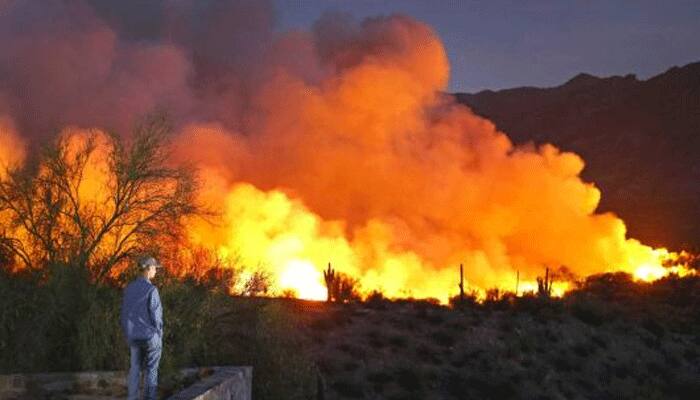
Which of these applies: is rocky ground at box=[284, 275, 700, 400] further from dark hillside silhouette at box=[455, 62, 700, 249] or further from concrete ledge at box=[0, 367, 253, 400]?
dark hillside silhouette at box=[455, 62, 700, 249]

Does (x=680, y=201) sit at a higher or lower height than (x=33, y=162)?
higher

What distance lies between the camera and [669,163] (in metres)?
68.0

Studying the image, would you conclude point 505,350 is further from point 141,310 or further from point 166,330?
point 141,310

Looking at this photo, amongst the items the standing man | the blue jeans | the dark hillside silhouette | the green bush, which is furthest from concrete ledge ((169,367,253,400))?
the dark hillside silhouette

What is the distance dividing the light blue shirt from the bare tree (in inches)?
294

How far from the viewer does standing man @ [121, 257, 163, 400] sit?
998cm

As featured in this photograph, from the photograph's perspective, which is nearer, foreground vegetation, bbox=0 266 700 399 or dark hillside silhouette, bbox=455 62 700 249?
foreground vegetation, bbox=0 266 700 399

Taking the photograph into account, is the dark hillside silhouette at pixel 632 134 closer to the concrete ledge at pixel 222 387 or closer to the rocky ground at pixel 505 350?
the rocky ground at pixel 505 350

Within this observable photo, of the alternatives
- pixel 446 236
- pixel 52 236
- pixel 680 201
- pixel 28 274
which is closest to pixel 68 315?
pixel 28 274

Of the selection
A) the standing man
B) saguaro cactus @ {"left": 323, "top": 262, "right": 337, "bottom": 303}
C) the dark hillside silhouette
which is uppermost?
the dark hillside silhouette

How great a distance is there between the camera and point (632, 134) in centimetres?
7381

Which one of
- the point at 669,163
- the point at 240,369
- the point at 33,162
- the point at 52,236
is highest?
the point at 669,163

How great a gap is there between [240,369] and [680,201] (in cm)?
5617

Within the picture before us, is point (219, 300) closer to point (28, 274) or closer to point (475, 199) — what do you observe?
point (28, 274)
